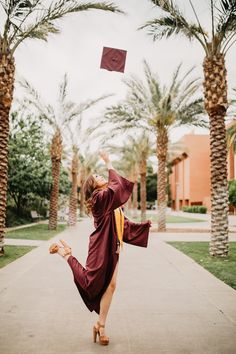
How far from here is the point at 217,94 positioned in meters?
10.8

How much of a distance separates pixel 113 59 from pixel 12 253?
570cm

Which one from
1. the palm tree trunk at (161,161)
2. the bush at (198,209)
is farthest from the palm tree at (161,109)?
the bush at (198,209)

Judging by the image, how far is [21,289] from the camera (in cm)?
611

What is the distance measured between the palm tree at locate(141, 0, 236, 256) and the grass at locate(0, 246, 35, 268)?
5.20 metres

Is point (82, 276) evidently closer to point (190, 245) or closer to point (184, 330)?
point (184, 330)

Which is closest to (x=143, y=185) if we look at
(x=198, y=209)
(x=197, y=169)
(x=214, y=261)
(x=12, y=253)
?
(x=12, y=253)

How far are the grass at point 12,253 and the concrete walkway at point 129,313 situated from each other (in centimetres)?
76

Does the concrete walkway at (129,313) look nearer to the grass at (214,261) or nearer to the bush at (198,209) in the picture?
the grass at (214,261)

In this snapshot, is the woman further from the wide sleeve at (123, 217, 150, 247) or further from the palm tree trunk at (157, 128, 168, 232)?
the palm tree trunk at (157, 128, 168, 232)

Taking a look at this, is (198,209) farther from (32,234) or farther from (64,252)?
(64,252)

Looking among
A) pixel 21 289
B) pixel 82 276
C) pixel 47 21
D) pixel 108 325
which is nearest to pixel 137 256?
pixel 21 289

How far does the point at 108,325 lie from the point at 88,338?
0.48m

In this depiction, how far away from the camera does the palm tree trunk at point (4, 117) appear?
32.2 ft

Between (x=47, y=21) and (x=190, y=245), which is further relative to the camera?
(x=190, y=245)
